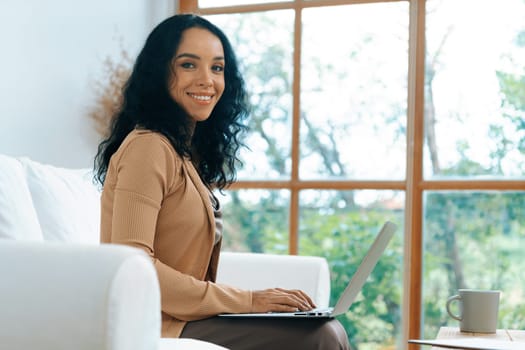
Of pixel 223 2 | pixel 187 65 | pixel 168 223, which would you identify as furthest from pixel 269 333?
pixel 223 2

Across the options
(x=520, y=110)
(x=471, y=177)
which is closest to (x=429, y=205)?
(x=471, y=177)

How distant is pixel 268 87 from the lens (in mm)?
4070

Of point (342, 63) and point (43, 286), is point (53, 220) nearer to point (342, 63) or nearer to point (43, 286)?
point (43, 286)

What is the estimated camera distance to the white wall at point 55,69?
3.06 m

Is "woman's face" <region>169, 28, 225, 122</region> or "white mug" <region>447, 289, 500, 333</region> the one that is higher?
"woman's face" <region>169, 28, 225, 122</region>

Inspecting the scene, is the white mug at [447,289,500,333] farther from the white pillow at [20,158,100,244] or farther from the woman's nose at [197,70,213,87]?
the white pillow at [20,158,100,244]

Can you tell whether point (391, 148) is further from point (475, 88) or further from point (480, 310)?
point (480, 310)

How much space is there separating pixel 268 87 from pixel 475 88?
3.34ft

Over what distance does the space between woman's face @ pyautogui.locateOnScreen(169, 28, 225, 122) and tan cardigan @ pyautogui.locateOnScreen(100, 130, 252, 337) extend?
0.23m

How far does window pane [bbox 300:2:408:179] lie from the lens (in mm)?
3816

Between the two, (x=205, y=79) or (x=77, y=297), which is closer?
(x=77, y=297)

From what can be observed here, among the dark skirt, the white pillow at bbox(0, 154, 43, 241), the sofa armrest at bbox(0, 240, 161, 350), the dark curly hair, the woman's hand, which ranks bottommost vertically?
the dark skirt

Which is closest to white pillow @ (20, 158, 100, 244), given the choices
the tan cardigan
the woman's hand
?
the tan cardigan

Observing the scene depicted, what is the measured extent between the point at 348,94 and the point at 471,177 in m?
0.72
